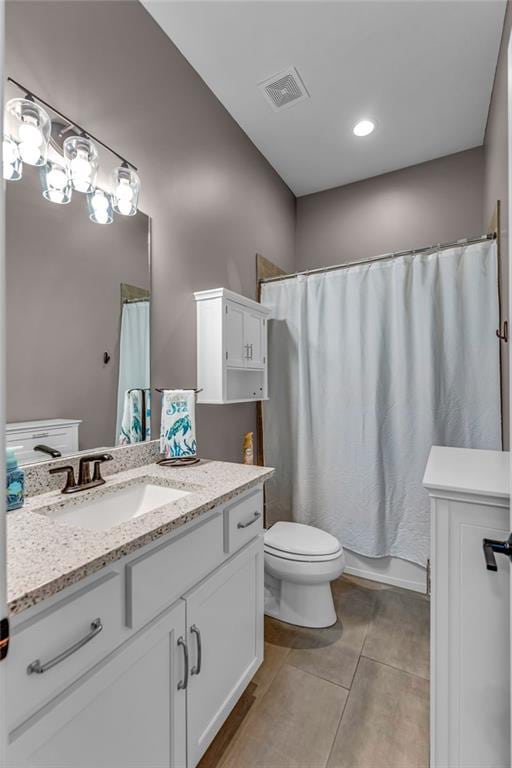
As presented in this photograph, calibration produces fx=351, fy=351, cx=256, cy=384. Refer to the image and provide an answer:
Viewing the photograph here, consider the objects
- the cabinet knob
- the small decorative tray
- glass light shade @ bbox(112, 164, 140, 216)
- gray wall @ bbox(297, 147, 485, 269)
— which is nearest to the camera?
the cabinet knob

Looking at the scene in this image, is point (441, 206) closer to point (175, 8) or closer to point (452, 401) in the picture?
point (452, 401)

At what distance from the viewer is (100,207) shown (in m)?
1.34

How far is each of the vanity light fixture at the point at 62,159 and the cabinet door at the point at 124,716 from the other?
1264 millimetres

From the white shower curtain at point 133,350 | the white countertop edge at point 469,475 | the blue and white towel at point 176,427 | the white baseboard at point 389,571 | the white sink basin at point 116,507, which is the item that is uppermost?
the white shower curtain at point 133,350

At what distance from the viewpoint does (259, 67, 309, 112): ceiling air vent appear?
1.89m

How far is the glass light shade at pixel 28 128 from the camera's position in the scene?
106 centimetres

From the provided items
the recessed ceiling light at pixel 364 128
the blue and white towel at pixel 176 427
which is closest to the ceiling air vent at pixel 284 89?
the recessed ceiling light at pixel 364 128

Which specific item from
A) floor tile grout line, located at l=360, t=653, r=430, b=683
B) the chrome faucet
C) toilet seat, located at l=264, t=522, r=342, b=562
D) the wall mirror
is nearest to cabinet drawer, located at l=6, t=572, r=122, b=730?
the chrome faucet

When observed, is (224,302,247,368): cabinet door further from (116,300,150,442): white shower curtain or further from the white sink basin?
the white sink basin

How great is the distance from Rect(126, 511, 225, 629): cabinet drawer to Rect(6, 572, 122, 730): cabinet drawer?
42 millimetres

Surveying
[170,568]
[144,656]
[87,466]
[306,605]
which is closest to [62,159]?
[87,466]

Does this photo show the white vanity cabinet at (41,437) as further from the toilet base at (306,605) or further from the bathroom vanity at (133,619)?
the toilet base at (306,605)

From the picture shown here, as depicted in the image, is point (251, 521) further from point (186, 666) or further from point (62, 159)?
point (62, 159)

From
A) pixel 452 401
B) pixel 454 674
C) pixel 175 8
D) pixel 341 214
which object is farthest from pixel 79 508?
pixel 341 214
